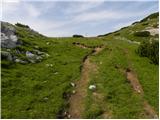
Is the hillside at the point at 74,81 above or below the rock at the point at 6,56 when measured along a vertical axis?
below

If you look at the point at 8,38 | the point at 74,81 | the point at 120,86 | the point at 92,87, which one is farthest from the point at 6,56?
the point at 120,86

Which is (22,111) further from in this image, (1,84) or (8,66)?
(8,66)

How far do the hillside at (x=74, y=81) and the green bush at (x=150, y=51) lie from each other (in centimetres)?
96

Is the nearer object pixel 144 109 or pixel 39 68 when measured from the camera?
pixel 144 109

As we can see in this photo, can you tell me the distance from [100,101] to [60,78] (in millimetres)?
8054

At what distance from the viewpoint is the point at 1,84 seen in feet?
129

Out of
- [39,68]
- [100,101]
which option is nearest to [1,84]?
[39,68]

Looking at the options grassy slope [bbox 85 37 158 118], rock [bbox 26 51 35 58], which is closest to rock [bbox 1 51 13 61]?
rock [bbox 26 51 35 58]

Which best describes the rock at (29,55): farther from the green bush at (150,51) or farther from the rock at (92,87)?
the green bush at (150,51)

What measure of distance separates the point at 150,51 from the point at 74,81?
1531cm

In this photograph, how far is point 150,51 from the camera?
52.7m

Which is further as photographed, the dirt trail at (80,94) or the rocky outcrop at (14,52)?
the rocky outcrop at (14,52)

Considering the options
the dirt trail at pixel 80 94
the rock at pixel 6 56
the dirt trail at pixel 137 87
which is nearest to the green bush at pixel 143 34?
the dirt trail at pixel 137 87

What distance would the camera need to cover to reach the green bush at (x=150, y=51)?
51.1m
